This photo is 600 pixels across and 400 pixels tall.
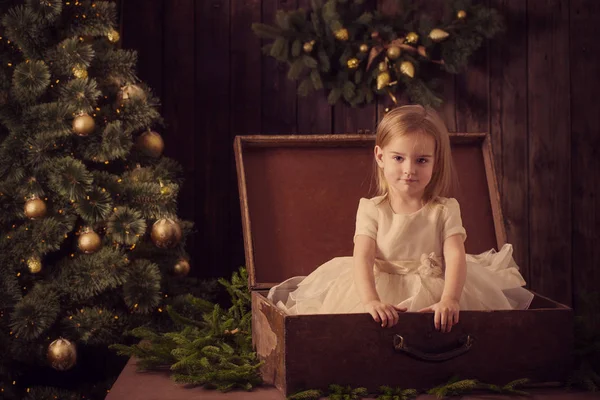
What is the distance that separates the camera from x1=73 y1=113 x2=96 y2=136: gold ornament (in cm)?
204

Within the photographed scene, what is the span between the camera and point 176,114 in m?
2.70

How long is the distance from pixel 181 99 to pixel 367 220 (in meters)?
1.26

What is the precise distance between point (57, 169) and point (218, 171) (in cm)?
78

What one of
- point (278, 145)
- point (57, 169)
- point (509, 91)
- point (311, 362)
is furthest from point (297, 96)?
point (311, 362)

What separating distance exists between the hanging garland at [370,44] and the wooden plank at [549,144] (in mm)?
235

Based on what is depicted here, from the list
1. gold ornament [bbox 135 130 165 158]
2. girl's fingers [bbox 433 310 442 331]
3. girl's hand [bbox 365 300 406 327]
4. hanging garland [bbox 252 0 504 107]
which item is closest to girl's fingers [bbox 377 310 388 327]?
girl's hand [bbox 365 300 406 327]

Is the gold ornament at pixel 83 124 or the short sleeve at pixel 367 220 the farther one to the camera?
the gold ornament at pixel 83 124

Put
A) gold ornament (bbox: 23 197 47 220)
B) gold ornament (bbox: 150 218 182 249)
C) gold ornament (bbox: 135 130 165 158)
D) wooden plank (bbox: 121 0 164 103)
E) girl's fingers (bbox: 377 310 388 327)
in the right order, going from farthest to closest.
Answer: wooden plank (bbox: 121 0 164 103) → gold ornament (bbox: 135 130 165 158) → gold ornament (bbox: 150 218 182 249) → gold ornament (bbox: 23 197 47 220) → girl's fingers (bbox: 377 310 388 327)

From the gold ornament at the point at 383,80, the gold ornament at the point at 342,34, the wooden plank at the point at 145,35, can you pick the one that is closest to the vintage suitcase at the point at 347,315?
the gold ornament at the point at 383,80

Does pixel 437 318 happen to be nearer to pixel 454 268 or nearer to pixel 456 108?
pixel 454 268

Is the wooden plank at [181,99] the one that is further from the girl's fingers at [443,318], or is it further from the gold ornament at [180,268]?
the girl's fingers at [443,318]

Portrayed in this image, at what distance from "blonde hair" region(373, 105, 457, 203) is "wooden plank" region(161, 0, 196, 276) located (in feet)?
3.75

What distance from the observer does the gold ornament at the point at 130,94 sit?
221 cm

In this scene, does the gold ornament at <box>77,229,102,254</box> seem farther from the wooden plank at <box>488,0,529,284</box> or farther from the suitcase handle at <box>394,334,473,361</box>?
the wooden plank at <box>488,0,529,284</box>
